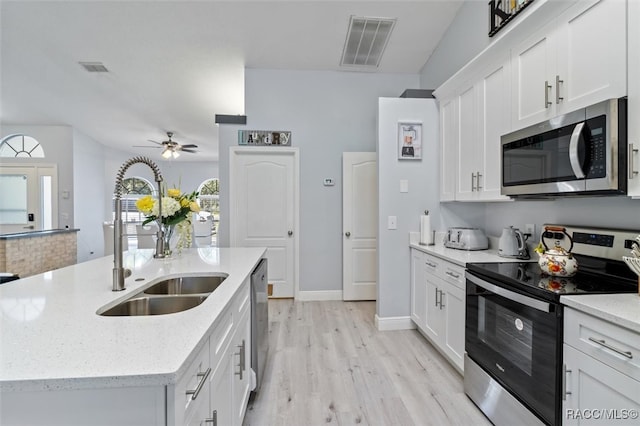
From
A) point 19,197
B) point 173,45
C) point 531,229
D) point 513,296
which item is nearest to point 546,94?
point 531,229

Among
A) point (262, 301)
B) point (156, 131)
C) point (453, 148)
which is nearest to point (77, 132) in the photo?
point (156, 131)

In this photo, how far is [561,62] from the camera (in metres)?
1.70

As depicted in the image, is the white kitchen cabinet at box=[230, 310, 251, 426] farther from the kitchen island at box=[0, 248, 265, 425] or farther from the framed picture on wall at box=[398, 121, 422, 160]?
the framed picture on wall at box=[398, 121, 422, 160]

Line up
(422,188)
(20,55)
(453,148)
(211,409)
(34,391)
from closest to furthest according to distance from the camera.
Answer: (34,391)
(211,409)
(453,148)
(422,188)
(20,55)

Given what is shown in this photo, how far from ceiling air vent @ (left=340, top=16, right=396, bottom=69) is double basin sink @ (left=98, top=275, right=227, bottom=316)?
310 centimetres

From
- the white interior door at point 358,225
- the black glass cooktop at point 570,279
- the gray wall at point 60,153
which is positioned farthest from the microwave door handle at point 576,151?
the gray wall at point 60,153

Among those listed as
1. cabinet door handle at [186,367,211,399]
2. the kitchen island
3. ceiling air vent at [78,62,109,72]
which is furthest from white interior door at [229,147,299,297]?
cabinet door handle at [186,367,211,399]

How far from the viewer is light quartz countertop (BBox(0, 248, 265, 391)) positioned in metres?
0.65

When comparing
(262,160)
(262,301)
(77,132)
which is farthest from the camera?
(77,132)

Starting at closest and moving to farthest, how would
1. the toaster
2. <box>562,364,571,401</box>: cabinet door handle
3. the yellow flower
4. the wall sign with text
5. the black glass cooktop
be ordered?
<box>562,364,571,401</box>: cabinet door handle < the black glass cooktop < the yellow flower < the toaster < the wall sign with text

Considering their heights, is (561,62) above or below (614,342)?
above

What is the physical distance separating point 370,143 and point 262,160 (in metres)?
1.53

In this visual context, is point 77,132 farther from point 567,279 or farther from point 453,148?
point 567,279

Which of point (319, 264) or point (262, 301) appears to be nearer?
point (262, 301)
